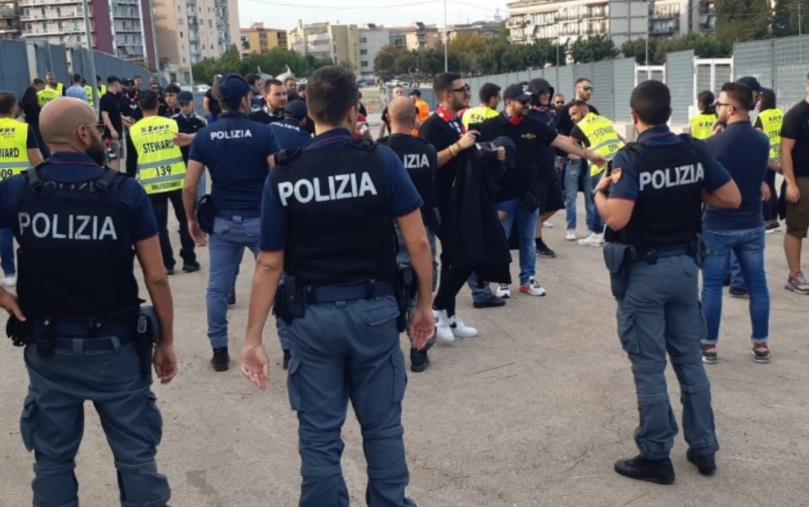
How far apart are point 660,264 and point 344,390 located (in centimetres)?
177

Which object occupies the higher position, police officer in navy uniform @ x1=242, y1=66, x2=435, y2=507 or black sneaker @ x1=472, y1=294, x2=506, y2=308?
police officer in navy uniform @ x1=242, y1=66, x2=435, y2=507

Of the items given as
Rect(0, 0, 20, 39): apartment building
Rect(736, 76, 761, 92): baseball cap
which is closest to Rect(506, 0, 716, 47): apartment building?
Rect(0, 0, 20, 39): apartment building

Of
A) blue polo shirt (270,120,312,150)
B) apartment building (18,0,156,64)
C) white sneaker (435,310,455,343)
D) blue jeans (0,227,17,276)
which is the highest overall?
apartment building (18,0,156,64)

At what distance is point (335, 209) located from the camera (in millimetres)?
3410

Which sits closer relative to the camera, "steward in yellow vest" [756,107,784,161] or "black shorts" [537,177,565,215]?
"black shorts" [537,177,565,215]

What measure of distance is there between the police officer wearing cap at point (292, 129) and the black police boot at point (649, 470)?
3958 millimetres

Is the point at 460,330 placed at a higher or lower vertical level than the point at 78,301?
lower

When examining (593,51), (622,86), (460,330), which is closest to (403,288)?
(460,330)

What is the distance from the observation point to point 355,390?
141 inches

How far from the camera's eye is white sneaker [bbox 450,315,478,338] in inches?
273

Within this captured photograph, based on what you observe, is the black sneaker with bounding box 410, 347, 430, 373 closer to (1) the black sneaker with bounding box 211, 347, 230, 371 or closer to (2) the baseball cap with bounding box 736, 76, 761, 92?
(1) the black sneaker with bounding box 211, 347, 230, 371

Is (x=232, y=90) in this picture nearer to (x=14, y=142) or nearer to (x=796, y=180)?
(x=14, y=142)

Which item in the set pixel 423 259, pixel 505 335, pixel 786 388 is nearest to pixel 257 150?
pixel 505 335

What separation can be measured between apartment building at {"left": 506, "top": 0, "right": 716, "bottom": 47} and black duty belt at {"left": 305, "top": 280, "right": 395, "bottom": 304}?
388 feet
